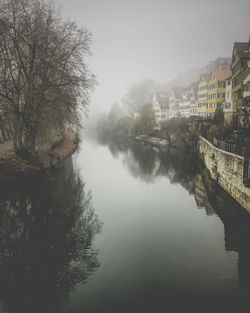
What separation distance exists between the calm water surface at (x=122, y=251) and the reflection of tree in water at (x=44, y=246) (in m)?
0.04

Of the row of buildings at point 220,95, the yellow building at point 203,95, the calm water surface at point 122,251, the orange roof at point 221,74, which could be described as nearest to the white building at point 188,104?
the row of buildings at point 220,95

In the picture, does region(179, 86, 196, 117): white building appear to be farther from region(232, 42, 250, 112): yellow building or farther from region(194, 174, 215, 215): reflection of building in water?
region(194, 174, 215, 215): reflection of building in water

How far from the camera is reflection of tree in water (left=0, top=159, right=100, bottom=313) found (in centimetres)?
821

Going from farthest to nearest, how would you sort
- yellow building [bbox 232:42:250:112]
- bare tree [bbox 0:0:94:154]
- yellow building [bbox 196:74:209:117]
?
yellow building [bbox 196:74:209:117]
yellow building [bbox 232:42:250:112]
bare tree [bbox 0:0:94:154]

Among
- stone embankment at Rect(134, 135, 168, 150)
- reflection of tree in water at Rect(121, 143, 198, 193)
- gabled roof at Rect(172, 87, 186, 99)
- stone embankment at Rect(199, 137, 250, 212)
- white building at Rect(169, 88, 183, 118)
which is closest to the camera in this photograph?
stone embankment at Rect(199, 137, 250, 212)

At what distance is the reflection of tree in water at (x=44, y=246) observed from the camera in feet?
26.9

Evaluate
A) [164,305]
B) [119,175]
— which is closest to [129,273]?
[164,305]

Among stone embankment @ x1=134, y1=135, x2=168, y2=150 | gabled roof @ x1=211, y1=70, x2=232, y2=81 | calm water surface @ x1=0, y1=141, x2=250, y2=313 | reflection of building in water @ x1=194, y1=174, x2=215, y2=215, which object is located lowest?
calm water surface @ x1=0, y1=141, x2=250, y2=313

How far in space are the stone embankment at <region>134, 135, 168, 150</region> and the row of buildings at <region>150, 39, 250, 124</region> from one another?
32.4 ft

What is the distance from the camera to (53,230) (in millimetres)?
13133

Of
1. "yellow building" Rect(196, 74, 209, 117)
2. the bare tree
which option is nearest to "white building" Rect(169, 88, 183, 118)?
"yellow building" Rect(196, 74, 209, 117)

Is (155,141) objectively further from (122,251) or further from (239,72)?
(122,251)

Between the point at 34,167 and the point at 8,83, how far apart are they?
779cm

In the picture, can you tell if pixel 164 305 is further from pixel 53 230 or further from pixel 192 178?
pixel 192 178
